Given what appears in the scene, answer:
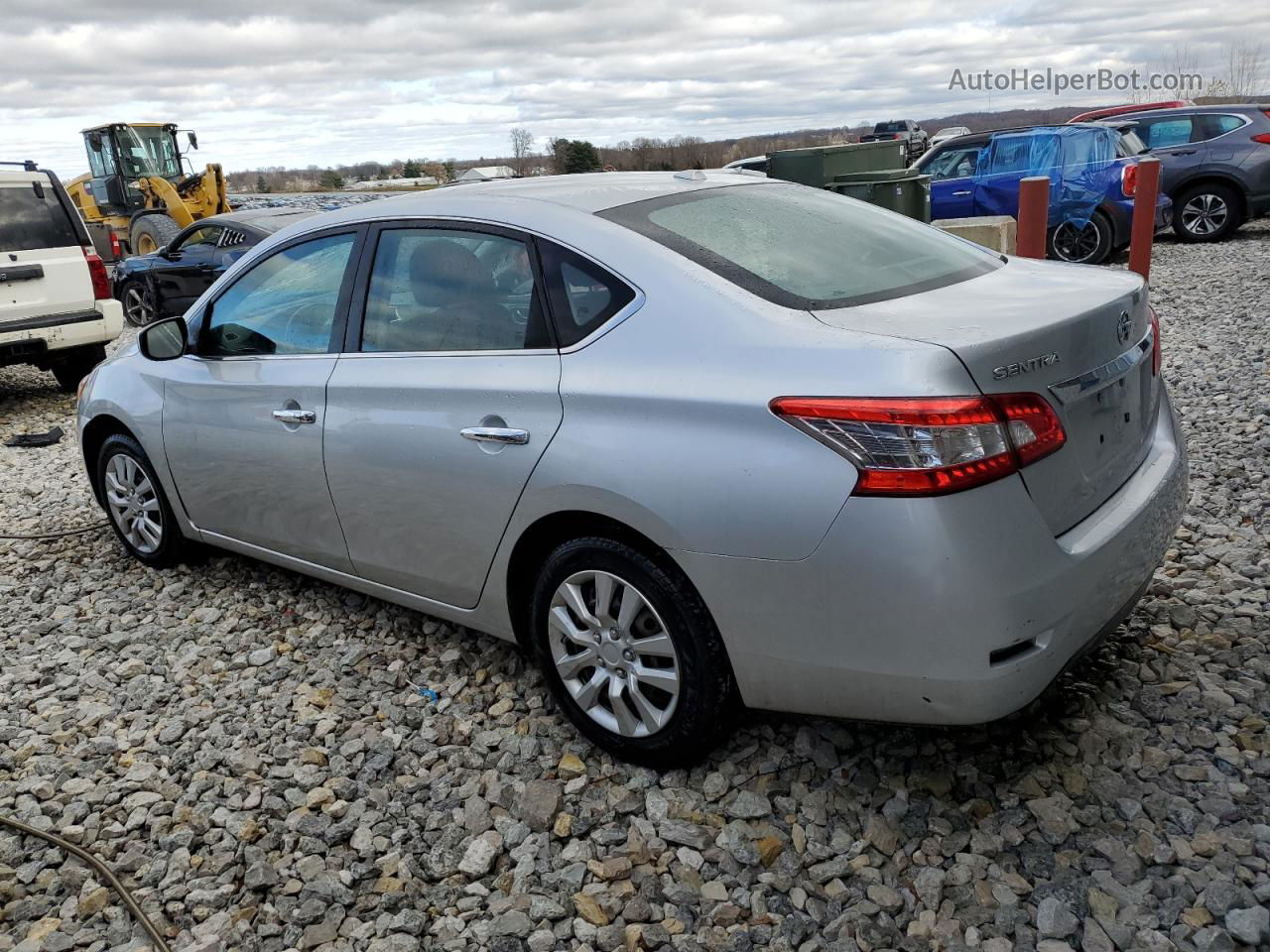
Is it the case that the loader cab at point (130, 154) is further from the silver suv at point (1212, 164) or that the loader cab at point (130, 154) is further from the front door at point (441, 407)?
the front door at point (441, 407)

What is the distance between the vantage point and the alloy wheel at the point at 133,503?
15.8 ft

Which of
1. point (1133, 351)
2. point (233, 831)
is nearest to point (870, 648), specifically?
point (1133, 351)

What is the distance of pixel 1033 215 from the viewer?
7211 millimetres

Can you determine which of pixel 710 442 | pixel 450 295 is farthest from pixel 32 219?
pixel 710 442

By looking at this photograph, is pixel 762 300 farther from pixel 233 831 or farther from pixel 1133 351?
pixel 233 831

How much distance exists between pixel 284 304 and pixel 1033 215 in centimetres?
534

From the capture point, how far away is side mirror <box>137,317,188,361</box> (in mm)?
4254

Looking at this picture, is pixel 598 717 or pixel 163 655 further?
pixel 163 655

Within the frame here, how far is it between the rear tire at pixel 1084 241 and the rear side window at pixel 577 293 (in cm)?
1110

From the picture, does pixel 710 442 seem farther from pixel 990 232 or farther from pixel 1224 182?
pixel 1224 182

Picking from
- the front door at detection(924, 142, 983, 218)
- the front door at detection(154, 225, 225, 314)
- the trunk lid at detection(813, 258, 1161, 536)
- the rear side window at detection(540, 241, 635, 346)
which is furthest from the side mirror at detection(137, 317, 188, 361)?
the front door at detection(924, 142, 983, 218)

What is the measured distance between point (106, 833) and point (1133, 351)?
3.18 metres

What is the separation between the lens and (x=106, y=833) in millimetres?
3025

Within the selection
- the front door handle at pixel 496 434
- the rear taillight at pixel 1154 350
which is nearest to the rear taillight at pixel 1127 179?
the rear taillight at pixel 1154 350
